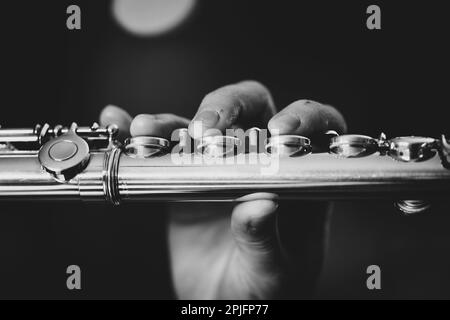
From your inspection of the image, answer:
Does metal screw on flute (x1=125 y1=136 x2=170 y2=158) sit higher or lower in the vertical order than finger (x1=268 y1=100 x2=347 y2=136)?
lower

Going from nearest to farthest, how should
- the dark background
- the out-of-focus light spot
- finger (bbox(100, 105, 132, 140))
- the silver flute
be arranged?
1. the silver flute
2. finger (bbox(100, 105, 132, 140))
3. the dark background
4. the out-of-focus light spot

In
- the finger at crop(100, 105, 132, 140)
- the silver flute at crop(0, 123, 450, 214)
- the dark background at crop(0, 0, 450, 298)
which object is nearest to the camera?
the silver flute at crop(0, 123, 450, 214)

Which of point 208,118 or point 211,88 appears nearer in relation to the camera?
point 208,118

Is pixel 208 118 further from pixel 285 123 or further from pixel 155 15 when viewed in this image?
pixel 155 15

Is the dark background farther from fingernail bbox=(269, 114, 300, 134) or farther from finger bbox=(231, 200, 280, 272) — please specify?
fingernail bbox=(269, 114, 300, 134)

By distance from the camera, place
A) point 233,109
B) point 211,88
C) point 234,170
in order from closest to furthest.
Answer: point 234,170
point 233,109
point 211,88

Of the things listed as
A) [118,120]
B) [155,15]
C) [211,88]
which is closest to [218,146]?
[118,120]

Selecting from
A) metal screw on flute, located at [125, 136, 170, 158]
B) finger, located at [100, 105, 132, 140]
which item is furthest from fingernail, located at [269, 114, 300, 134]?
finger, located at [100, 105, 132, 140]
